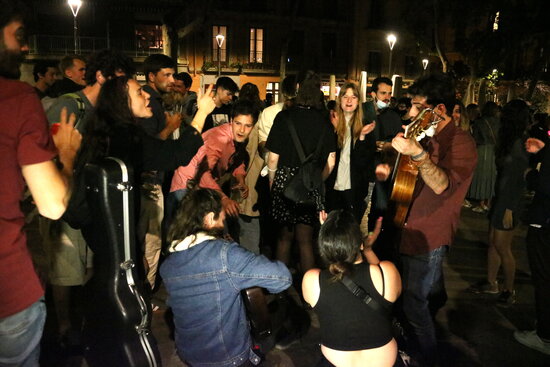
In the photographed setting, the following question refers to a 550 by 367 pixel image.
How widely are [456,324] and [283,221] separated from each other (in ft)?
6.05

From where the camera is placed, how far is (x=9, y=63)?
198 cm

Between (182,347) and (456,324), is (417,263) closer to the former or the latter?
(456,324)

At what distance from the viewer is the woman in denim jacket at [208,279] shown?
2822 millimetres

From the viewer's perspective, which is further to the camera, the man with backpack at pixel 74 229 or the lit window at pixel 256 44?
the lit window at pixel 256 44

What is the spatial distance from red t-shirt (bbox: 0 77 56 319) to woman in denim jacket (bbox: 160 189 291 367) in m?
0.95

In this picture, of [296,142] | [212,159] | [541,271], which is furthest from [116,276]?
[541,271]

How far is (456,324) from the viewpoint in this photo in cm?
437

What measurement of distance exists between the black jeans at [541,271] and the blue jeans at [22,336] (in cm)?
361

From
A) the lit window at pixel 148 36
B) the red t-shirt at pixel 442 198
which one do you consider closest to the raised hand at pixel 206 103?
the red t-shirt at pixel 442 198

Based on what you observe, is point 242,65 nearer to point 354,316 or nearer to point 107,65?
point 107,65

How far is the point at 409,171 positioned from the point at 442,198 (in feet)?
0.98

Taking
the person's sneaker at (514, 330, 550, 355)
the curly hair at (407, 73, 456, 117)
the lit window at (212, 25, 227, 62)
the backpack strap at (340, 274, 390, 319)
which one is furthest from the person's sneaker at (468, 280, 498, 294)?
the lit window at (212, 25, 227, 62)

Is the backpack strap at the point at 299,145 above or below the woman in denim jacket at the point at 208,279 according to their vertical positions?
above

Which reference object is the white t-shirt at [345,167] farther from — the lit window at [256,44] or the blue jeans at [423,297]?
the lit window at [256,44]
